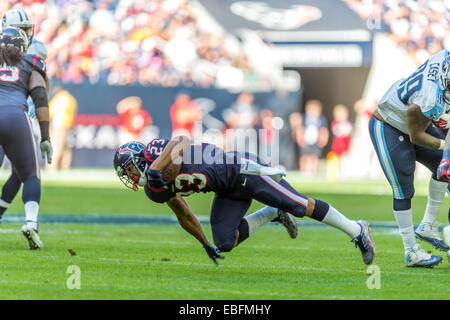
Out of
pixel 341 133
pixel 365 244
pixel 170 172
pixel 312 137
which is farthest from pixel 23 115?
pixel 312 137

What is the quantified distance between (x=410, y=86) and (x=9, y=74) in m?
3.14

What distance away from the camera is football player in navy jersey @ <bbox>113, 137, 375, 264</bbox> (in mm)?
5191

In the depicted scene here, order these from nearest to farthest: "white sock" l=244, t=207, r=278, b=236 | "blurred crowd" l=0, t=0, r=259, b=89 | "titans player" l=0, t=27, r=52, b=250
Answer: "white sock" l=244, t=207, r=278, b=236, "titans player" l=0, t=27, r=52, b=250, "blurred crowd" l=0, t=0, r=259, b=89

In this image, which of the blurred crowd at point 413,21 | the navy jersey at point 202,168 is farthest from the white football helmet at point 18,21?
the blurred crowd at point 413,21

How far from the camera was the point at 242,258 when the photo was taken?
6180 mm

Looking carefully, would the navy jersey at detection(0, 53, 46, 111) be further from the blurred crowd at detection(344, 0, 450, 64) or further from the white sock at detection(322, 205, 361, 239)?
the blurred crowd at detection(344, 0, 450, 64)

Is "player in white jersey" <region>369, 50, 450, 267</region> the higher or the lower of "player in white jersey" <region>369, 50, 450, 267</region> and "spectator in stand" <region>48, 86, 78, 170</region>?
the higher

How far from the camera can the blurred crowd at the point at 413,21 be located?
63.4 ft

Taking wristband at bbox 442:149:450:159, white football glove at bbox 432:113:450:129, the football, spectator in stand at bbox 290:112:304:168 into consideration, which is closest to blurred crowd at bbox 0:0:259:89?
spectator in stand at bbox 290:112:304:168

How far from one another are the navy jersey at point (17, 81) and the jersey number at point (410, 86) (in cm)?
291

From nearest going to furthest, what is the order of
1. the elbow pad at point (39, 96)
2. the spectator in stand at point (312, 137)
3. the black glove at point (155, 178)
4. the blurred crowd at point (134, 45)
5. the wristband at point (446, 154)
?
the black glove at point (155, 178) < the wristband at point (446, 154) < the elbow pad at point (39, 96) < the spectator in stand at point (312, 137) < the blurred crowd at point (134, 45)

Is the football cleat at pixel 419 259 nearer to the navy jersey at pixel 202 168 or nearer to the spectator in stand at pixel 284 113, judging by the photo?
the navy jersey at pixel 202 168

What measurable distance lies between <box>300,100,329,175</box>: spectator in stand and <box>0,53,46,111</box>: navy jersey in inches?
534

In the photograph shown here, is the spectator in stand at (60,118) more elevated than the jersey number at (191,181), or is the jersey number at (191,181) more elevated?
the jersey number at (191,181)
